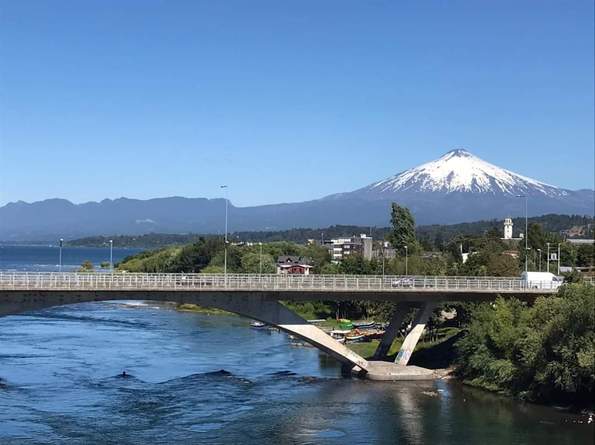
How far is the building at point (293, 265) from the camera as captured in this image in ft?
494

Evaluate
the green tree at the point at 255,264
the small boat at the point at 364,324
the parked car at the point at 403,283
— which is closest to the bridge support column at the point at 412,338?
the parked car at the point at 403,283

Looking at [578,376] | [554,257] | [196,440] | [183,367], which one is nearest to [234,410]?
[196,440]

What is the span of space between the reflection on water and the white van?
12.2 meters

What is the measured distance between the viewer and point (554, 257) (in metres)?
136

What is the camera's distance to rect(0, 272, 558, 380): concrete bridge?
2201 inches

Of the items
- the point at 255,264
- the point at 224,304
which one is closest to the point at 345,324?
the point at 224,304

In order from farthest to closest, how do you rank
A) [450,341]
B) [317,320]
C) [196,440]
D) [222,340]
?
[317,320] < [222,340] < [450,341] < [196,440]

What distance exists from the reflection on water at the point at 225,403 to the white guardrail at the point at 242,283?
683cm

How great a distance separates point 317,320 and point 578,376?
58.2 meters

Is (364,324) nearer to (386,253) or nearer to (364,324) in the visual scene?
(364,324)

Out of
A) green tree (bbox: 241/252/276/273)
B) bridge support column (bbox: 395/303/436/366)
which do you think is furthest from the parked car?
green tree (bbox: 241/252/276/273)

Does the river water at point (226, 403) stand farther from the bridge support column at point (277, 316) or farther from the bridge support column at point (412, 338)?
the bridge support column at point (412, 338)

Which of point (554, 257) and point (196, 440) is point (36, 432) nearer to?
point (196, 440)

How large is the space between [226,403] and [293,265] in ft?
330
